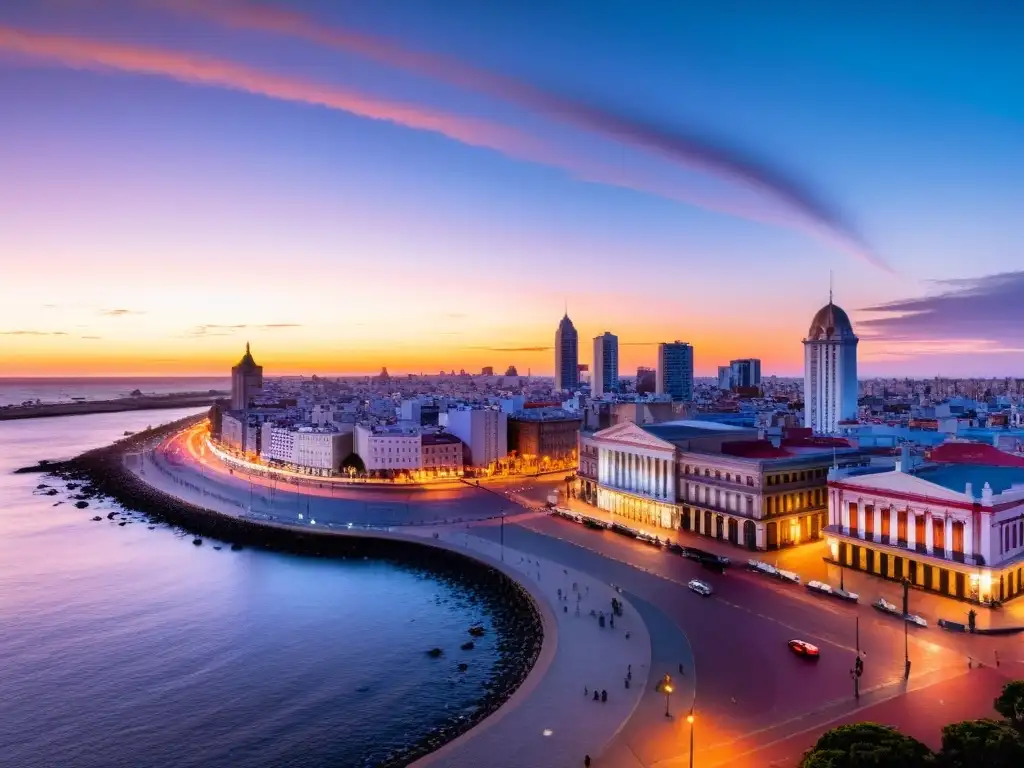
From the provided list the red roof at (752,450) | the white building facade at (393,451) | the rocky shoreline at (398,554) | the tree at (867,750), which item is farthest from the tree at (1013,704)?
the white building facade at (393,451)

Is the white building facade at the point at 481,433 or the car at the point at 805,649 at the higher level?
the white building facade at the point at 481,433

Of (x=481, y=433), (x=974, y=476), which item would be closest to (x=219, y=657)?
(x=974, y=476)

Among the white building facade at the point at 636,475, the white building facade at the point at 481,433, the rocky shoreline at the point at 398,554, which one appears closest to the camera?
the rocky shoreline at the point at 398,554

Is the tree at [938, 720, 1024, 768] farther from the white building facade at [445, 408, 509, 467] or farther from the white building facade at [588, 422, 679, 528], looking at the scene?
the white building facade at [445, 408, 509, 467]

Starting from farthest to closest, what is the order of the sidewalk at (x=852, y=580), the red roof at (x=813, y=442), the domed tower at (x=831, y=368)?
the domed tower at (x=831, y=368)
the red roof at (x=813, y=442)
the sidewalk at (x=852, y=580)

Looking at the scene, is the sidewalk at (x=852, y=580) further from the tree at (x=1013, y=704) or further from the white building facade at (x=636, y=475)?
the tree at (x=1013, y=704)

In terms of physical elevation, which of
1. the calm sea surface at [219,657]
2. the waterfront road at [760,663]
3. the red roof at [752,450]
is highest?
the red roof at [752,450]

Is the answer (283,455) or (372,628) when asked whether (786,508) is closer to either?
(372,628)

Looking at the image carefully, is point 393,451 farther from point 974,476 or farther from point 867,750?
point 867,750
